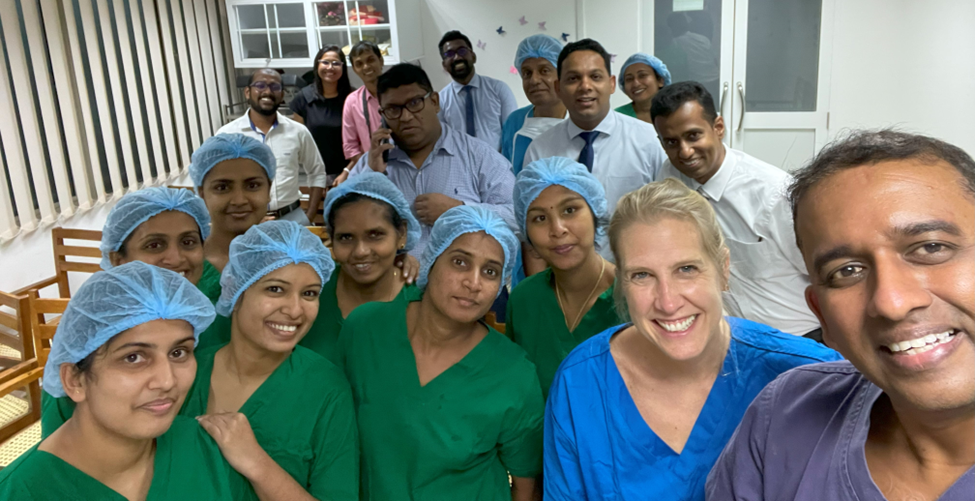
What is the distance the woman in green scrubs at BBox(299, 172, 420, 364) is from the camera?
1708mm

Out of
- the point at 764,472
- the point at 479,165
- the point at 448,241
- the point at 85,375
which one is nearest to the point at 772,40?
the point at 479,165

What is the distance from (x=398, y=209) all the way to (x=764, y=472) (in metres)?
1.25

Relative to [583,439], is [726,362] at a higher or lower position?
higher

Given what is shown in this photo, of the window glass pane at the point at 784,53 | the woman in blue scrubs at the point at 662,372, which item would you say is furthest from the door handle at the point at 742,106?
the woman in blue scrubs at the point at 662,372

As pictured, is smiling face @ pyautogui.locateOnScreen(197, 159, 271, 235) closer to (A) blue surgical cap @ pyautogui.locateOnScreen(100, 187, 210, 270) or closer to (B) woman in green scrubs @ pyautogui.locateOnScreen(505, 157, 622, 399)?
(A) blue surgical cap @ pyautogui.locateOnScreen(100, 187, 210, 270)

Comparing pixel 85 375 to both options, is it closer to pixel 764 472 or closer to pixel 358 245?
pixel 358 245

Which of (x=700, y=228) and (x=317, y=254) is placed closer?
(x=700, y=228)

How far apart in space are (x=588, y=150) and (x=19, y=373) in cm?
204

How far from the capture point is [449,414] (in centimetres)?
129

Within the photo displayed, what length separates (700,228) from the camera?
1140 millimetres

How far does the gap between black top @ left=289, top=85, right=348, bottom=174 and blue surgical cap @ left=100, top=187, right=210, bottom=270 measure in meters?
2.22

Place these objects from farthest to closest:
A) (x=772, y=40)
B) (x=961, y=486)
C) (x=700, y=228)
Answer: (x=772, y=40) < (x=700, y=228) < (x=961, y=486)

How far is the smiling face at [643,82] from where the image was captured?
316 cm

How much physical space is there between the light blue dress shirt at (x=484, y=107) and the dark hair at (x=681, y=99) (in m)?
1.58
